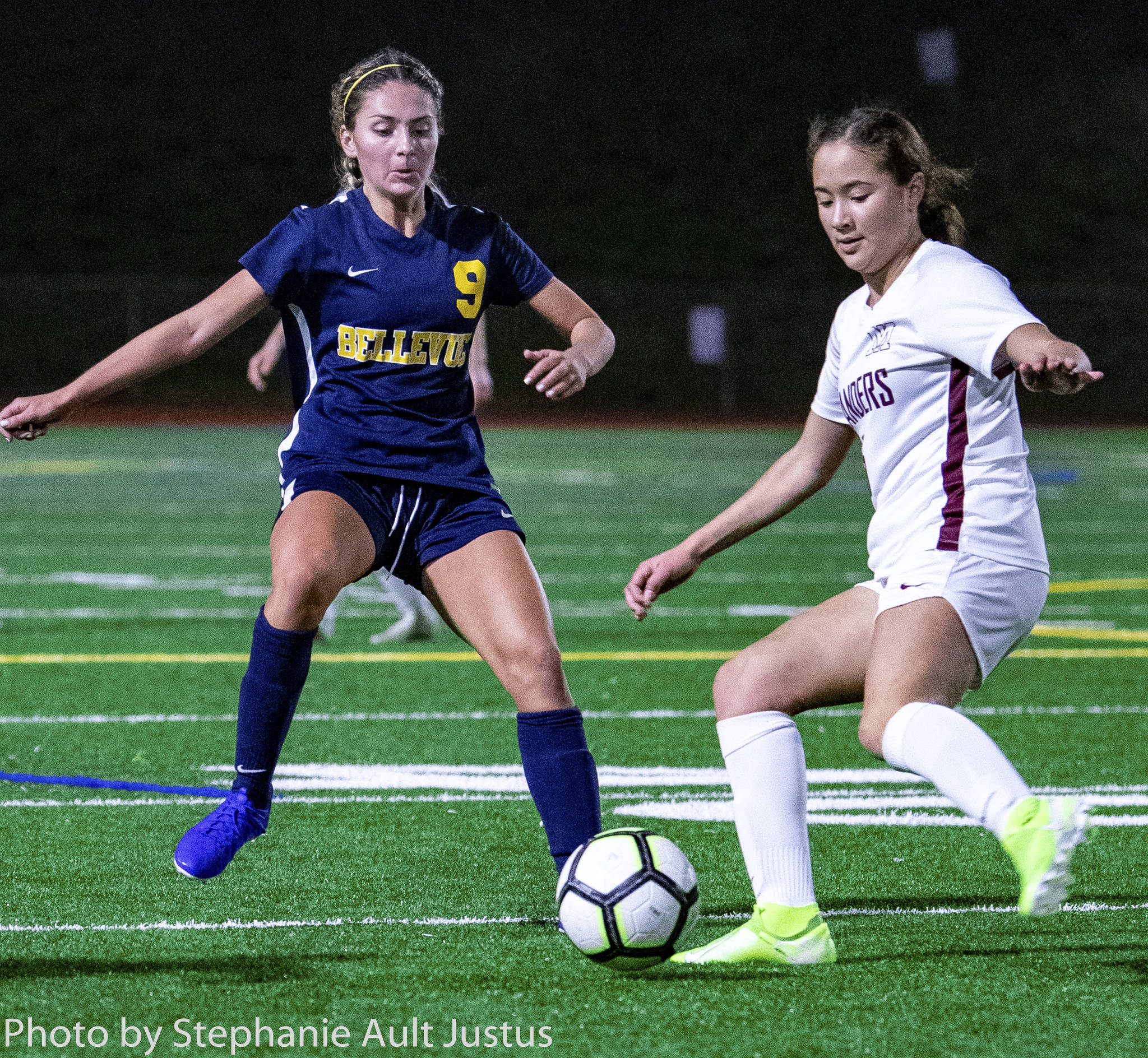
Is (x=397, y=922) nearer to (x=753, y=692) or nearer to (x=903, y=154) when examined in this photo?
(x=753, y=692)

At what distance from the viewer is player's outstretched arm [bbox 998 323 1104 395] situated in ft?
11.4

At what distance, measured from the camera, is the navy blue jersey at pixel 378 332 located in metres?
4.48

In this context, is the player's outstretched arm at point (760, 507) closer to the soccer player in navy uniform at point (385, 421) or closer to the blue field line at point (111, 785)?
the soccer player in navy uniform at point (385, 421)

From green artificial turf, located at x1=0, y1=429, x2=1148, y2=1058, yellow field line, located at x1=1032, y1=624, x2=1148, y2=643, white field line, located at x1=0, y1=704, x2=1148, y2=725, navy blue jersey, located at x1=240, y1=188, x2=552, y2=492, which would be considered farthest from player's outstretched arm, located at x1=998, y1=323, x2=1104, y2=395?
yellow field line, located at x1=1032, y1=624, x2=1148, y2=643

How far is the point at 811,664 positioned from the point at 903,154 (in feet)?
3.60

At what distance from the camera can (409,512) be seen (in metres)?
4.48

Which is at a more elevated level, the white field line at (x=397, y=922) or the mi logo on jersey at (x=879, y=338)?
the mi logo on jersey at (x=879, y=338)

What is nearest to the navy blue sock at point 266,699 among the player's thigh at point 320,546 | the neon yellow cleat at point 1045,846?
the player's thigh at point 320,546

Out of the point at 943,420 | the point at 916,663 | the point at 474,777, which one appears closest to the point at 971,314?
the point at 943,420

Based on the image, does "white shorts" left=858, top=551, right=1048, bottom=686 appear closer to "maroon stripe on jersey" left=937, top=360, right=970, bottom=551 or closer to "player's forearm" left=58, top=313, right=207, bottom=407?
"maroon stripe on jersey" left=937, top=360, right=970, bottom=551

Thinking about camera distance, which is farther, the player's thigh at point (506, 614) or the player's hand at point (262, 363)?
the player's hand at point (262, 363)

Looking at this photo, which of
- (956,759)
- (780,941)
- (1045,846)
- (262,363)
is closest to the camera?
(1045,846)

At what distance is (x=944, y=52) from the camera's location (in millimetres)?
44844

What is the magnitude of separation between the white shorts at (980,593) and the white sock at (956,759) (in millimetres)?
216
